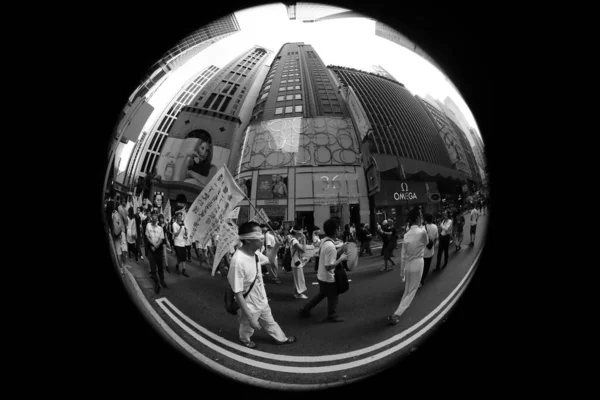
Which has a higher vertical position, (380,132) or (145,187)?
(380,132)

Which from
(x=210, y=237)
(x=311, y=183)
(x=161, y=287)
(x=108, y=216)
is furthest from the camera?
(x=108, y=216)

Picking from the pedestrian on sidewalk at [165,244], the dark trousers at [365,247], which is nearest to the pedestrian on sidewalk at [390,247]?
the dark trousers at [365,247]

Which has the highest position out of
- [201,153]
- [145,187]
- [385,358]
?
[201,153]

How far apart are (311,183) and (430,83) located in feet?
5.07

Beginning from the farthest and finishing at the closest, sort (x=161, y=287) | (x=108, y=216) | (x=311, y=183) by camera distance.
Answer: (x=108, y=216)
(x=161, y=287)
(x=311, y=183)

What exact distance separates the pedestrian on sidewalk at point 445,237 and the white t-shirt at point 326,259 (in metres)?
0.97

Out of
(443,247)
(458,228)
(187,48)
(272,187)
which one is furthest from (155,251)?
(458,228)

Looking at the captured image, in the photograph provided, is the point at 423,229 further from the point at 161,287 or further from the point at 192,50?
the point at 192,50

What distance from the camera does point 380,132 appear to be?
2629 millimetres

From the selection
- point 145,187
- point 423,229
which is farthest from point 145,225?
point 423,229

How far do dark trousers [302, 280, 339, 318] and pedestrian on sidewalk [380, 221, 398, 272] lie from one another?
0.41m

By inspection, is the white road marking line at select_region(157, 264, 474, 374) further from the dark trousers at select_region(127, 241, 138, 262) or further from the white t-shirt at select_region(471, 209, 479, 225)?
the white t-shirt at select_region(471, 209, 479, 225)

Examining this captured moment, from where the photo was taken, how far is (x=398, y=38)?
10.4 ft

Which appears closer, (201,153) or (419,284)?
(201,153)
